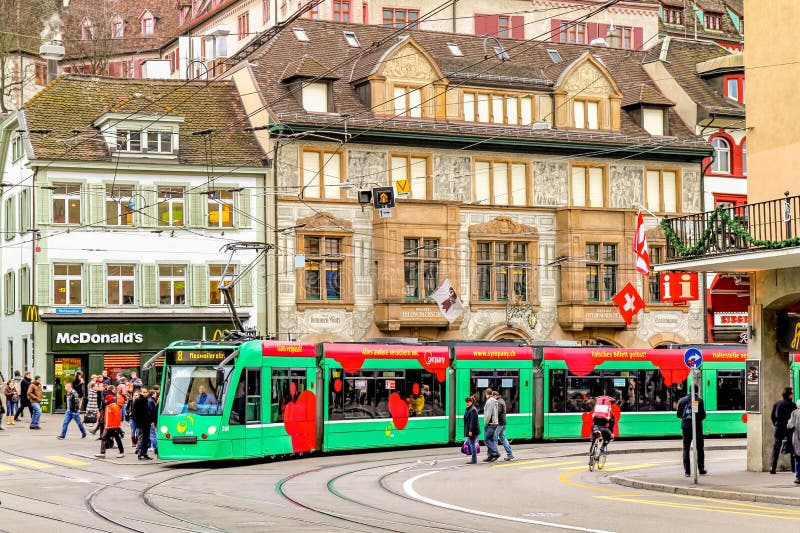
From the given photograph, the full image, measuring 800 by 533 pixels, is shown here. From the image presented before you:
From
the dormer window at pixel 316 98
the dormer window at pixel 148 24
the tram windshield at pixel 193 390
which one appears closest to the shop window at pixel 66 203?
the dormer window at pixel 316 98

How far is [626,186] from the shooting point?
57.4 meters

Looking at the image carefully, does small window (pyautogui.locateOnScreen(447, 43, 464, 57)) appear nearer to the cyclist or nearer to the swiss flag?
the swiss flag

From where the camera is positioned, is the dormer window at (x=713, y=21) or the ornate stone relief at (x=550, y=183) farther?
the dormer window at (x=713, y=21)

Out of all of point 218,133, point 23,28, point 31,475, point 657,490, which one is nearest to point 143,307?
point 218,133

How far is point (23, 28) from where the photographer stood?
84688 millimetres

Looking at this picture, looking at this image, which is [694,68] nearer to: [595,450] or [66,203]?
[66,203]

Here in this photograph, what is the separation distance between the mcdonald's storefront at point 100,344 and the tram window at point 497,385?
45.9ft

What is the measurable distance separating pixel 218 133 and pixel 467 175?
8942 millimetres

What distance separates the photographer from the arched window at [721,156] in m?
59.8

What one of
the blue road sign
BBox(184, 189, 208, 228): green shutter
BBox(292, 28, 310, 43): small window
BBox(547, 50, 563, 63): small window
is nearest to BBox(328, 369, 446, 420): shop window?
the blue road sign

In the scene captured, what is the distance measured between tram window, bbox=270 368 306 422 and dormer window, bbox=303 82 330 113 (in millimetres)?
20393

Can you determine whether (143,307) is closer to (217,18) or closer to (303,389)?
(303,389)

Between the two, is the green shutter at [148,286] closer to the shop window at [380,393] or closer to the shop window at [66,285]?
the shop window at [66,285]

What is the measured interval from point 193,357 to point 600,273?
2776cm
